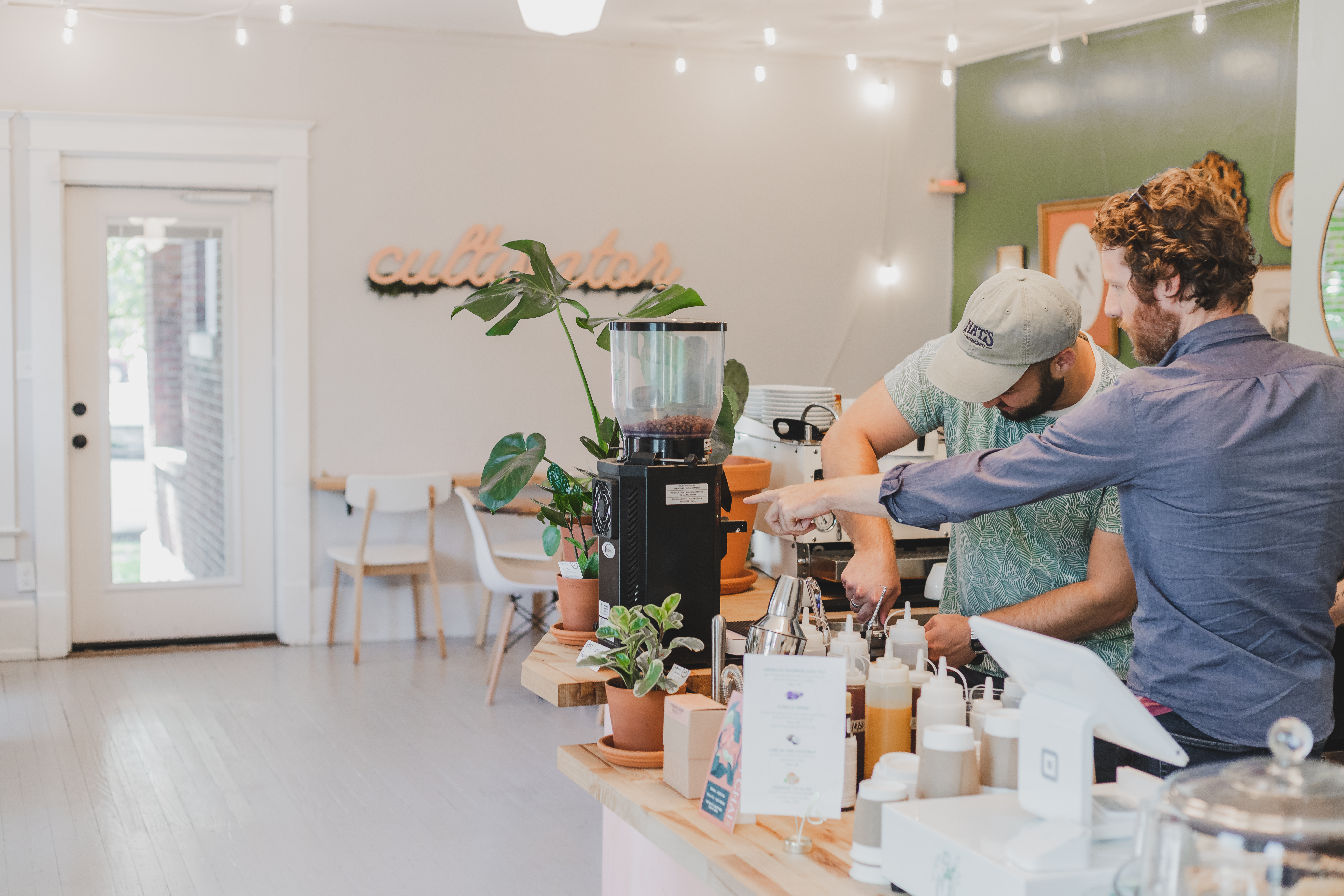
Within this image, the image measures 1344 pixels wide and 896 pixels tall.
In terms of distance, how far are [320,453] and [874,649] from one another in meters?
4.62

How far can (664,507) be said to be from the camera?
2.21 metres

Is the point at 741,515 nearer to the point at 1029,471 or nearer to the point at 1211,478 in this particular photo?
the point at 1029,471

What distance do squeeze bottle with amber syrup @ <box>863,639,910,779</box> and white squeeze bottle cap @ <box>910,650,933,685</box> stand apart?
3cm

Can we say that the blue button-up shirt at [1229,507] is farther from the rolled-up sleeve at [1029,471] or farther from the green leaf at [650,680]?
the green leaf at [650,680]

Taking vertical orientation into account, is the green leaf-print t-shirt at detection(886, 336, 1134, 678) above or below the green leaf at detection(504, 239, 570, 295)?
below

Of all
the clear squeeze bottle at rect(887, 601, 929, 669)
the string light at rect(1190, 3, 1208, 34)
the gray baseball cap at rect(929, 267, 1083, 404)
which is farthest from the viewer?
the string light at rect(1190, 3, 1208, 34)

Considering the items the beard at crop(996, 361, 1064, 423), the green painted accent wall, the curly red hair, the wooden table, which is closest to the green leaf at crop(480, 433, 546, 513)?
the beard at crop(996, 361, 1064, 423)

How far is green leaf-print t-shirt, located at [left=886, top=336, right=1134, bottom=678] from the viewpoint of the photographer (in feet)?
7.23

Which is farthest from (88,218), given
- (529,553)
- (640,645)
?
(640,645)

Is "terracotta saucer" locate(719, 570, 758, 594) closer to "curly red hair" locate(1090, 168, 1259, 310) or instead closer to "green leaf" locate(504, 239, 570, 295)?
"green leaf" locate(504, 239, 570, 295)

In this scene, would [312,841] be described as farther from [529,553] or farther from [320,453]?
[320,453]

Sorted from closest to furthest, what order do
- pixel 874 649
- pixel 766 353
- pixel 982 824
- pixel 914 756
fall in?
pixel 982 824, pixel 914 756, pixel 874 649, pixel 766 353

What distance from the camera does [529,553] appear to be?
6230mm

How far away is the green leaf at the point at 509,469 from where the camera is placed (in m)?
2.82
